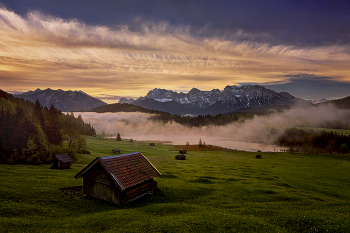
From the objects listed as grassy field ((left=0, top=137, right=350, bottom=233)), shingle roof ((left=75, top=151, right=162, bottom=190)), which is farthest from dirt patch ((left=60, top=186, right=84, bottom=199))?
shingle roof ((left=75, top=151, right=162, bottom=190))

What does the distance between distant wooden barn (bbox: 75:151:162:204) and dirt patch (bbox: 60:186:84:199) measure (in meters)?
1.47

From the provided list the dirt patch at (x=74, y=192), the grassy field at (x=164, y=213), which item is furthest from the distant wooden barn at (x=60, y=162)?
the dirt patch at (x=74, y=192)

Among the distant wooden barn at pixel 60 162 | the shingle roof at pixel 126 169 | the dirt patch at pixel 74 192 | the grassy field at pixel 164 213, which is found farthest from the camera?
the distant wooden barn at pixel 60 162

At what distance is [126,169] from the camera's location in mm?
30156

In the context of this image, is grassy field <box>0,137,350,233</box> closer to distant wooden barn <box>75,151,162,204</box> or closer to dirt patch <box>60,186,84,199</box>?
dirt patch <box>60,186,84,199</box>

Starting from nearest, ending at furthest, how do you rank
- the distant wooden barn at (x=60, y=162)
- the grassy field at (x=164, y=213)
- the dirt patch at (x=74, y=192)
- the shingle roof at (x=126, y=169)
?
the grassy field at (x=164, y=213) < the shingle roof at (x=126, y=169) < the dirt patch at (x=74, y=192) < the distant wooden barn at (x=60, y=162)

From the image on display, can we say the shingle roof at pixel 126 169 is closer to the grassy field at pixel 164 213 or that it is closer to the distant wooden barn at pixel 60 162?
the grassy field at pixel 164 213

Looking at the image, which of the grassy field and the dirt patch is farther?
the dirt patch

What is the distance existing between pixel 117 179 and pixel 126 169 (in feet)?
10.2

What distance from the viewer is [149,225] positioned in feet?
63.3

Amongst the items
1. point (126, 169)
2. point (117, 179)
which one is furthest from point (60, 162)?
point (117, 179)

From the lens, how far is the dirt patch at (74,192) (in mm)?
30816

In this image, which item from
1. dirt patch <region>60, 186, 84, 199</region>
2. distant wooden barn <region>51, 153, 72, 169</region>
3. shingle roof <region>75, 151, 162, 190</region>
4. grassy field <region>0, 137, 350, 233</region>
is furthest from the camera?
distant wooden barn <region>51, 153, 72, 169</region>

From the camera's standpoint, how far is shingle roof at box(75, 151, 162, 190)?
27719 millimetres
